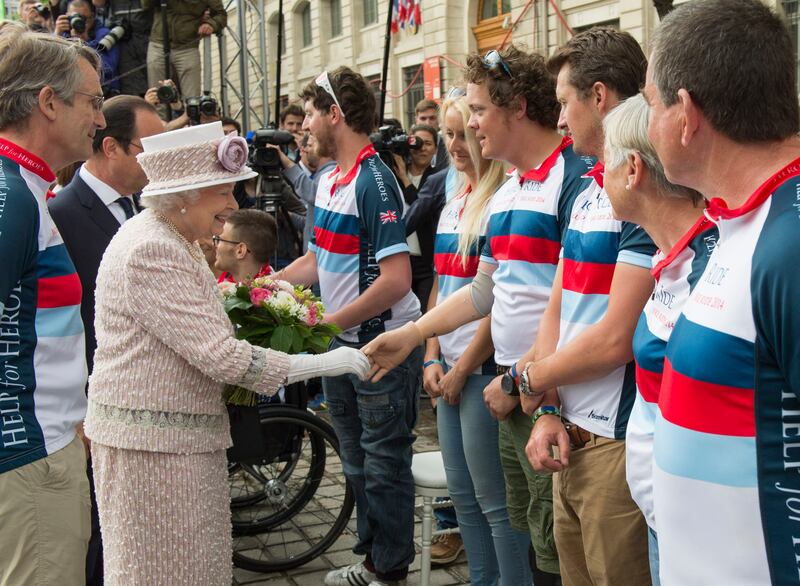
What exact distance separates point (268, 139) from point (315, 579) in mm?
2470

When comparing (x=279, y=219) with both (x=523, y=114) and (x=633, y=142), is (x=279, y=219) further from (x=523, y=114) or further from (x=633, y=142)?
(x=633, y=142)

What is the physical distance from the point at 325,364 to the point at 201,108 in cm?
451

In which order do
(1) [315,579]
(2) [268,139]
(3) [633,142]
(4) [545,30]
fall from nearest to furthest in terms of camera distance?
(3) [633,142]
(1) [315,579]
(2) [268,139]
(4) [545,30]

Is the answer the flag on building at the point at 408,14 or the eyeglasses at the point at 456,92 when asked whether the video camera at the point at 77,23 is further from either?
the flag on building at the point at 408,14

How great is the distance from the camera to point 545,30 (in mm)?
17656

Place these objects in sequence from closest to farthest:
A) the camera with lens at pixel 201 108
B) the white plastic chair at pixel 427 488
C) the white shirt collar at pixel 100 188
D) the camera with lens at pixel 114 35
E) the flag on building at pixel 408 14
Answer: the white shirt collar at pixel 100 188
the white plastic chair at pixel 427 488
the camera with lens at pixel 201 108
the camera with lens at pixel 114 35
the flag on building at pixel 408 14

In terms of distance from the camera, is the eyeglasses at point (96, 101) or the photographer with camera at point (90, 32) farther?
the photographer with camera at point (90, 32)

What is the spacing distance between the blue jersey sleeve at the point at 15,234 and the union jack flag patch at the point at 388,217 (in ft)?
4.89

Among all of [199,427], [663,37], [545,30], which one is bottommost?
[199,427]

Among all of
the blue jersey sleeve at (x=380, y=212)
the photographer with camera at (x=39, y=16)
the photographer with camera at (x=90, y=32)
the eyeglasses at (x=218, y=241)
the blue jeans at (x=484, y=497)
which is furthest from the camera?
the photographer with camera at (x=39, y=16)

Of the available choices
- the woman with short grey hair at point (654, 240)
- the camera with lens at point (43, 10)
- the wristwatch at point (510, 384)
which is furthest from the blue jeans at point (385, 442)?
the camera with lens at point (43, 10)

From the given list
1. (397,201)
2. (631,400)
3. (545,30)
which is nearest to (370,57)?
(545,30)

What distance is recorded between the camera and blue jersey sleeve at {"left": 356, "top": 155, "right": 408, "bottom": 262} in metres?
3.52

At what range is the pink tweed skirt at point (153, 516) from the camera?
94.3 inches
